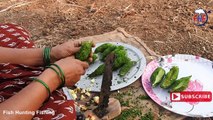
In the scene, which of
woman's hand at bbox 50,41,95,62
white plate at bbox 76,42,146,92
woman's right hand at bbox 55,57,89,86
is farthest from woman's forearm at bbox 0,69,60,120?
white plate at bbox 76,42,146,92

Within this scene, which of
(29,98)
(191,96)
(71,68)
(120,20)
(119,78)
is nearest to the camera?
(29,98)

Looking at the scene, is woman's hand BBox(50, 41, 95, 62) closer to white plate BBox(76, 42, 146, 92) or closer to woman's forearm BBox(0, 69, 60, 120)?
woman's forearm BBox(0, 69, 60, 120)

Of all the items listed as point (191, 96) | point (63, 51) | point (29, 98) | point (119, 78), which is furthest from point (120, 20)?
point (29, 98)

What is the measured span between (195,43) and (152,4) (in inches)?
38.4

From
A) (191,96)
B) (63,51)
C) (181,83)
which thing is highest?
(63,51)

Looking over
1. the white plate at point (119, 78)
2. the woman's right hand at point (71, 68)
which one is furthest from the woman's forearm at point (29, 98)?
the white plate at point (119, 78)

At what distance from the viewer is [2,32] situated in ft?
8.12

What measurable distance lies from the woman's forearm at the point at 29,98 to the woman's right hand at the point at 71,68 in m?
0.09

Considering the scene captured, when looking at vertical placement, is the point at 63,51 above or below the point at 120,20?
below

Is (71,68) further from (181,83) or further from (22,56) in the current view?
(181,83)

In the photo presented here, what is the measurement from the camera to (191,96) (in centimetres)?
259

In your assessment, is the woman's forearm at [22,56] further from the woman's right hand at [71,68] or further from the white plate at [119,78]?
the white plate at [119,78]

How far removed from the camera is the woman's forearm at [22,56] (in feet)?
7.05

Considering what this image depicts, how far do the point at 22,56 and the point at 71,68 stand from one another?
0.46 metres
